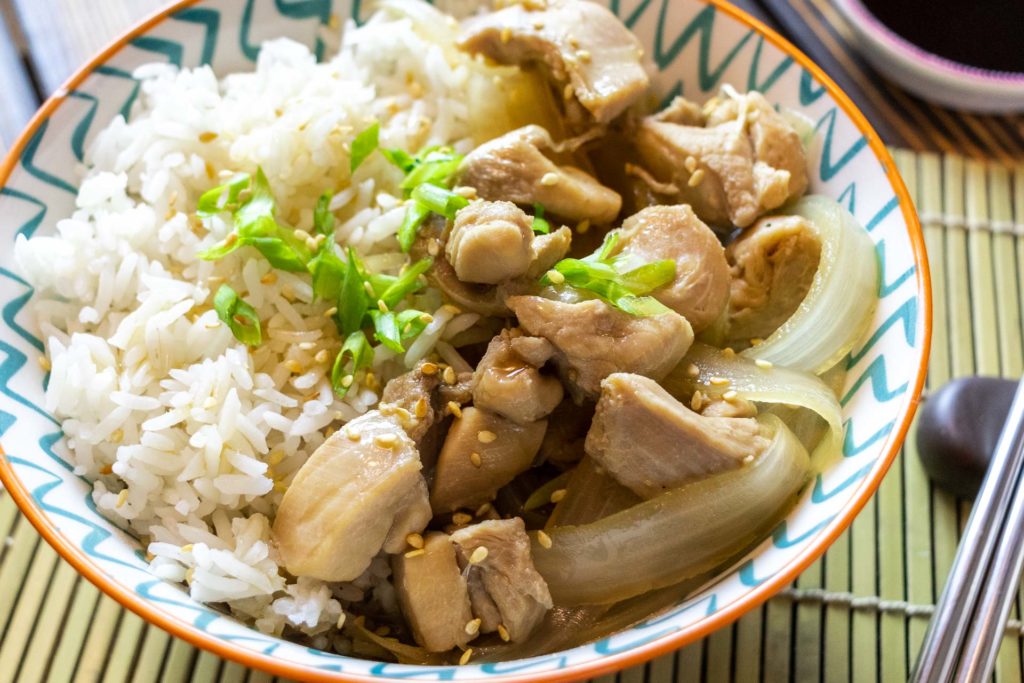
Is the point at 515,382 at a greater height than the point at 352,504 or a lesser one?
greater

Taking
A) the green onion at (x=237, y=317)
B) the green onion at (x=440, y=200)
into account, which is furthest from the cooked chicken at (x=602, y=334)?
the green onion at (x=237, y=317)

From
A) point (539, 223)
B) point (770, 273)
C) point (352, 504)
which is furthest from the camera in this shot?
point (770, 273)

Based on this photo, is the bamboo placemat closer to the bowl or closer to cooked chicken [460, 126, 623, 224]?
the bowl

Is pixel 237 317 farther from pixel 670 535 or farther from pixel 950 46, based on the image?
pixel 950 46

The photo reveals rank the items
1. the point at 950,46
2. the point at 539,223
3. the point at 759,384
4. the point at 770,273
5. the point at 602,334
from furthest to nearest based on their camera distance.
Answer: the point at 950,46, the point at 770,273, the point at 539,223, the point at 759,384, the point at 602,334

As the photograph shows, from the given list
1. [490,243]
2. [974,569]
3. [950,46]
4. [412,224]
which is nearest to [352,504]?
[490,243]

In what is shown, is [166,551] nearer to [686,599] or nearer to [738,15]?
[686,599]
